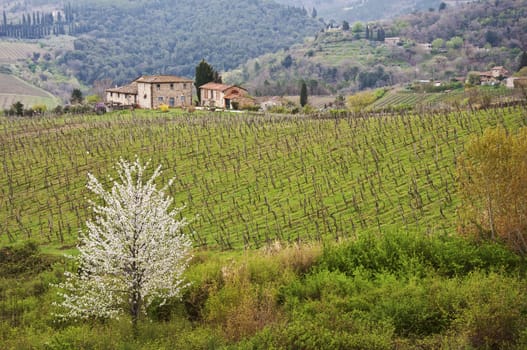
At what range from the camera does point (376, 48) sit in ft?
643

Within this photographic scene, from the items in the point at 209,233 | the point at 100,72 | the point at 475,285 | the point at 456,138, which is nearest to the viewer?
the point at 475,285

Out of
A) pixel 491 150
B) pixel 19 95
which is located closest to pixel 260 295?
pixel 491 150

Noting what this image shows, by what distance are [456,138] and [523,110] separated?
6.30 metres

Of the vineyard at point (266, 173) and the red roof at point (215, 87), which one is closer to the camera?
the vineyard at point (266, 173)

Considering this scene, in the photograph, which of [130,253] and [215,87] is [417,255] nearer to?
[130,253]

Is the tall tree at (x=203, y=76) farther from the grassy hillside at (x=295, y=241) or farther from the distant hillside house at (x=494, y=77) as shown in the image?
the distant hillside house at (x=494, y=77)

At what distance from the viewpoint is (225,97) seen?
72688 mm

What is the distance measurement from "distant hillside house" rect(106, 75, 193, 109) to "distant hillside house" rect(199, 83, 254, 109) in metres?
2.31

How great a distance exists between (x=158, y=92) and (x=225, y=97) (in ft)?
25.8

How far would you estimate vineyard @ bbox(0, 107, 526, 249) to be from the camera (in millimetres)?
25219

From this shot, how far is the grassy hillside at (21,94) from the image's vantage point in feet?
413

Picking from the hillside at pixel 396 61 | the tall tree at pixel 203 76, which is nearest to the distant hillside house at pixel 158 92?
the tall tree at pixel 203 76

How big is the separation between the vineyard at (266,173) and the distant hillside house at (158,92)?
81.4 feet

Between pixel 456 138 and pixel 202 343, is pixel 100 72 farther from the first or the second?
pixel 202 343
